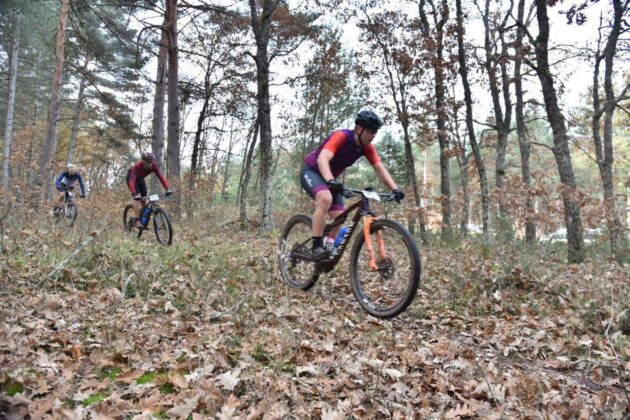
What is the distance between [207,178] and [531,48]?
1262 cm

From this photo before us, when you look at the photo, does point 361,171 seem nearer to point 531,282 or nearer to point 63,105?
point 63,105

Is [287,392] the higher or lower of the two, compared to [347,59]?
lower

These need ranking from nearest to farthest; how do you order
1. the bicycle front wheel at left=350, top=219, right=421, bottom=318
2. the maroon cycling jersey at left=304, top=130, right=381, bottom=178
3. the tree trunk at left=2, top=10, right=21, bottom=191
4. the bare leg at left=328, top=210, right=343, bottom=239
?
1. the bicycle front wheel at left=350, top=219, right=421, bottom=318
2. the maroon cycling jersey at left=304, top=130, right=381, bottom=178
3. the bare leg at left=328, top=210, right=343, bottom=239
4. the tree trunk at left=2, top=10, right=21, bottom=191

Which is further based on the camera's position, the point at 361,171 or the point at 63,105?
the point at 361,171

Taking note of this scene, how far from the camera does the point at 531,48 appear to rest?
10.3 m

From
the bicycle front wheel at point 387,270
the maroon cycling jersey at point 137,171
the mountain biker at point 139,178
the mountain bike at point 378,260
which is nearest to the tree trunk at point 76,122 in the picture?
the mountain biker at point 139,178

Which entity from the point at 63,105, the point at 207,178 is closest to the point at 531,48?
the point at 207,178

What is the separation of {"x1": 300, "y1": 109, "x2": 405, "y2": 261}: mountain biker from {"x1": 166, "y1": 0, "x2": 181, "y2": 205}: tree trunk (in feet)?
34.9

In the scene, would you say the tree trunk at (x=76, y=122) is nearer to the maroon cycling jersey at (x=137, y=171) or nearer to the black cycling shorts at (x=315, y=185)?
the maroon cycling jersey at (x=137, y=171)

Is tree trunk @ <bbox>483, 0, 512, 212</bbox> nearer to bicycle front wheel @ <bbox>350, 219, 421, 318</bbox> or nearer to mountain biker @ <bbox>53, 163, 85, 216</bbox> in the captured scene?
bicycle front wheel @ <bbox>350, 219, 421, 318</bbox>

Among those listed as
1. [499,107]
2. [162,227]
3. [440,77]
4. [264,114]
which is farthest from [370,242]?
[499,107]

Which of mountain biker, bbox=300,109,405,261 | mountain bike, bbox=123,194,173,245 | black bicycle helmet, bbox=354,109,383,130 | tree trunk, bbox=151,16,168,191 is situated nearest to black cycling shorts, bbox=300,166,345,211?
mountain biker, bbox=300,109,405,261

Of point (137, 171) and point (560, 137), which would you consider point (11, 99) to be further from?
point (560, 137)

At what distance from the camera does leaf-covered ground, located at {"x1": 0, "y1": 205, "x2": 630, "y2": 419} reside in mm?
2344
